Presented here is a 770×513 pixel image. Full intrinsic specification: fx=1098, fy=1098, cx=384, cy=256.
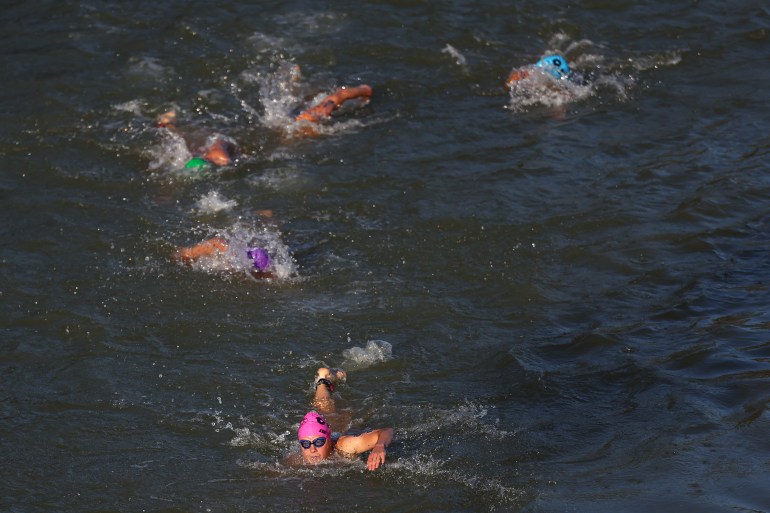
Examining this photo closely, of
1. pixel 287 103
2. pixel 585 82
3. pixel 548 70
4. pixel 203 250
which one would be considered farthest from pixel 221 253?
pixel 585 82

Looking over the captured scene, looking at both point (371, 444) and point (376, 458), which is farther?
point (371, 444)

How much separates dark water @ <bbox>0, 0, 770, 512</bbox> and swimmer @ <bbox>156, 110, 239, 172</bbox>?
207mm

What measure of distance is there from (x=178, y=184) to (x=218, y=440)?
4833 millimetres

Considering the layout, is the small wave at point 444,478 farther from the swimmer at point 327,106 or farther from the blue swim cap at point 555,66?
the blue swim cap at point 555,66

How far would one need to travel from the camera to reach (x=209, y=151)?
1344cm

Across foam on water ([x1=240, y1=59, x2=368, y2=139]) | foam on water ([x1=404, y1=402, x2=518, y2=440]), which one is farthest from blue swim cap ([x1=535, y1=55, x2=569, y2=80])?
foam on water ([x1=404, y1=402, x2=518, y2=440])

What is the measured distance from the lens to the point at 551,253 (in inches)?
458

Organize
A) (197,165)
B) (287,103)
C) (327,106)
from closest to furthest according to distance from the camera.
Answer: (197,165), (327,106), (287,103)

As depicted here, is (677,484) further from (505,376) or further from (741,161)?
(741,161)

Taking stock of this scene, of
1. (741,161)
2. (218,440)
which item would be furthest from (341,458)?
(741,161)

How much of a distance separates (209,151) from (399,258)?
3.26 meters

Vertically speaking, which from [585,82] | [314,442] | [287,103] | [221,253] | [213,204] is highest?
[585,82]

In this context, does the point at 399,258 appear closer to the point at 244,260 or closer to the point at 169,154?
the point at 244,260

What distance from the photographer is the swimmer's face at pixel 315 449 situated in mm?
8586
